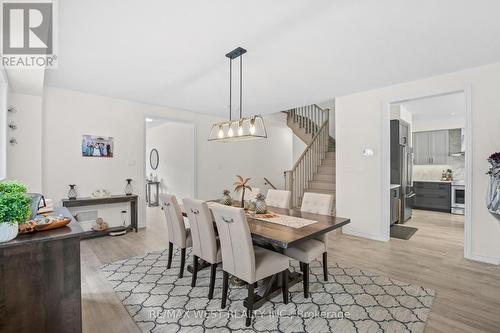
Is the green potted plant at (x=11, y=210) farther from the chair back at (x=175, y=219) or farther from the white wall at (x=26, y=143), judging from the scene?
the white wall at (x=26, y=143)

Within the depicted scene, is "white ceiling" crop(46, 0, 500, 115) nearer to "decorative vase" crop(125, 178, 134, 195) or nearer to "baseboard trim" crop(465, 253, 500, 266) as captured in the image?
"decorative vase" crop(125, 178, 134, 195)

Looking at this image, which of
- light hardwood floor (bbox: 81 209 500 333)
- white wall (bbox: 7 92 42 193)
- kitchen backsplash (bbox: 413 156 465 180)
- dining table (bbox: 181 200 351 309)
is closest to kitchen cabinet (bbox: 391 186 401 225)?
light hardwood floor (bbox: 81 209 500 333)

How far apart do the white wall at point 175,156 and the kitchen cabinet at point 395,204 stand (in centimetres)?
430

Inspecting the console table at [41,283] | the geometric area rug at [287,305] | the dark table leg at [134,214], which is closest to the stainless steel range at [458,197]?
the geometric area rug at [287,305]

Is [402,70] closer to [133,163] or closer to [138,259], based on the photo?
[138,259]

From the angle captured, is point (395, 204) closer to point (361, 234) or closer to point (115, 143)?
point (361, 234)

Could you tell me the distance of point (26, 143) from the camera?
12.5 feet

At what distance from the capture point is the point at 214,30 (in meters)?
2.39

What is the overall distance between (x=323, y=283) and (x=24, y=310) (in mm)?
2506

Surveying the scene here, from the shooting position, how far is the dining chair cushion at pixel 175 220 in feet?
9.12

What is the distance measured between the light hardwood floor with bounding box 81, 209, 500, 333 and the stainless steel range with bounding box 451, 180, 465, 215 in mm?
1188

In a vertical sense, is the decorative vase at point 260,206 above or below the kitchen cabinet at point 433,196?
above

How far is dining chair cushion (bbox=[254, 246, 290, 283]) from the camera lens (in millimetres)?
2086

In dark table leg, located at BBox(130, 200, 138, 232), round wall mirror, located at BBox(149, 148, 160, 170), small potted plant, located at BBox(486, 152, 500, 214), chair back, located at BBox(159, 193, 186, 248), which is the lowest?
dark table leg, located at BBox(130, 200, 138, 232)
